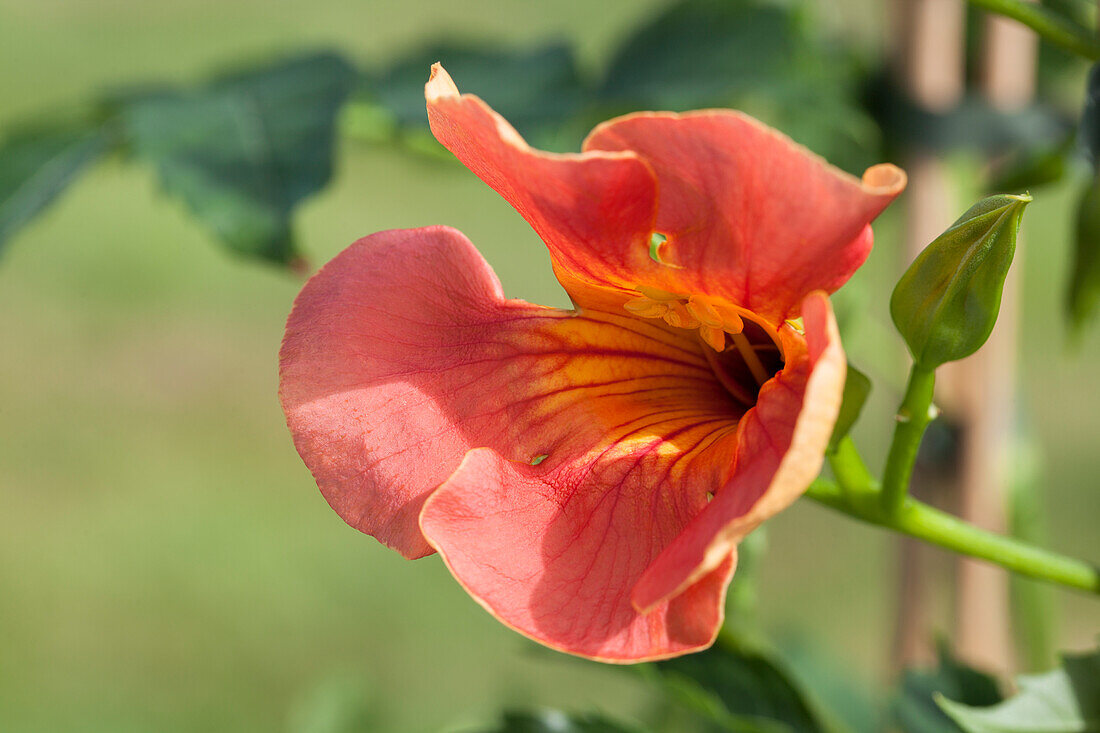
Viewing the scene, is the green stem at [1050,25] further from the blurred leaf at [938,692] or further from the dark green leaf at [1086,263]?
the blurred leaf at [938,692]

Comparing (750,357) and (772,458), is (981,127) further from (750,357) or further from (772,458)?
(772,458)

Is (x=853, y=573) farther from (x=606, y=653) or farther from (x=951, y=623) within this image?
(x=606, y=653)

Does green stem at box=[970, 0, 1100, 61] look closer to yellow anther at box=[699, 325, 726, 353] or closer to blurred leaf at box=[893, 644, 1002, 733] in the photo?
yellow anther at box=[699, 325, 726, 353]

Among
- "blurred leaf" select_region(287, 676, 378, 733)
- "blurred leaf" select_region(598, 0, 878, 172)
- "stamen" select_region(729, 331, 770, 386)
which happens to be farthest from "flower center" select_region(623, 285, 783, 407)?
"blurred leaf" select_region(287, 676, 378, 733)

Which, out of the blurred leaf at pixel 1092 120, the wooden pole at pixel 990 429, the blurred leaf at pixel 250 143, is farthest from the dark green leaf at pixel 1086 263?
the blurred leaf at pixel 250 143

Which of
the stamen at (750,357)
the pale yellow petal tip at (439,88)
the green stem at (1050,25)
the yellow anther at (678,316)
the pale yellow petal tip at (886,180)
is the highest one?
the pale yellow petal tip at (439,88)

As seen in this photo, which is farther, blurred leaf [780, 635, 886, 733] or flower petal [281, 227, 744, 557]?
blurred leaf [780, 635, 886, 733]

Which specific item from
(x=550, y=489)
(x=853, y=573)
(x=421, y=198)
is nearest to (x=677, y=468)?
(x=550, y=489)
